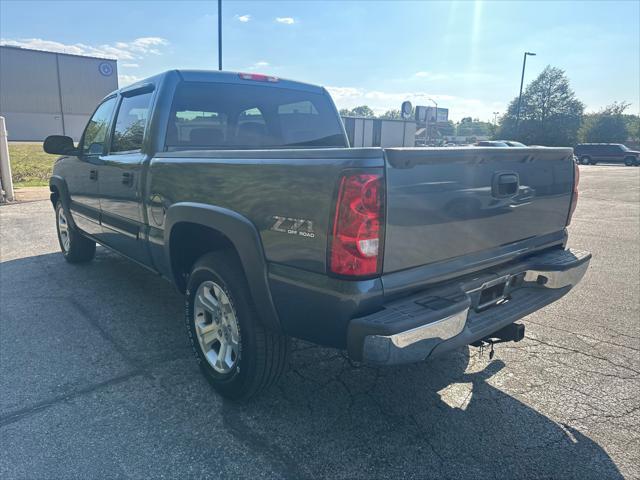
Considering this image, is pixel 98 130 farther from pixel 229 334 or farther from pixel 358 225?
pixel 358 225

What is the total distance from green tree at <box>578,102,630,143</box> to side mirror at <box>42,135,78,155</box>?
67548mm

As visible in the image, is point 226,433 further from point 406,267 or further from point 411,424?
point 406,267

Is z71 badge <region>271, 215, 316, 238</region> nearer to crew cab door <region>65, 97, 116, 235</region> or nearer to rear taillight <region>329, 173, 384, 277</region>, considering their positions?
rear taillight <region>329, 173, 384, 277</region>

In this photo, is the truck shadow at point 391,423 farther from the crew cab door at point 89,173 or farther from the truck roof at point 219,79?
the truck roof at point 219,79

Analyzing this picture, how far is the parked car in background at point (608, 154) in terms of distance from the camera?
38.0m

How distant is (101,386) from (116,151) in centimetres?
211

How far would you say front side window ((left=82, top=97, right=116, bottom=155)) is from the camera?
443cm

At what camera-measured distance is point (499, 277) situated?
8.50 ft

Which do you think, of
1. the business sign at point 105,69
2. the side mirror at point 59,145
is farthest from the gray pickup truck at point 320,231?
the business sign at point 105,69

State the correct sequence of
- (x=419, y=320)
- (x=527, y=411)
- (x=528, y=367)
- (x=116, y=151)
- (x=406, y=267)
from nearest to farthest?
(x=419, y=320), (x=406, y=267), (x=527, y=411), (x=528, y=367), (x=116, y=151)

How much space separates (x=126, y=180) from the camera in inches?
145

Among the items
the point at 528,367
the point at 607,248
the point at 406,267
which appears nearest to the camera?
the point at 406,267

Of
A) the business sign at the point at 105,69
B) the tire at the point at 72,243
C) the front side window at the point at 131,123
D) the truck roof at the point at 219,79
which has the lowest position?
the tire at the point at 72,243

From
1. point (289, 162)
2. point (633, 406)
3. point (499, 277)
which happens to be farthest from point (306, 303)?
point (633, 406)
